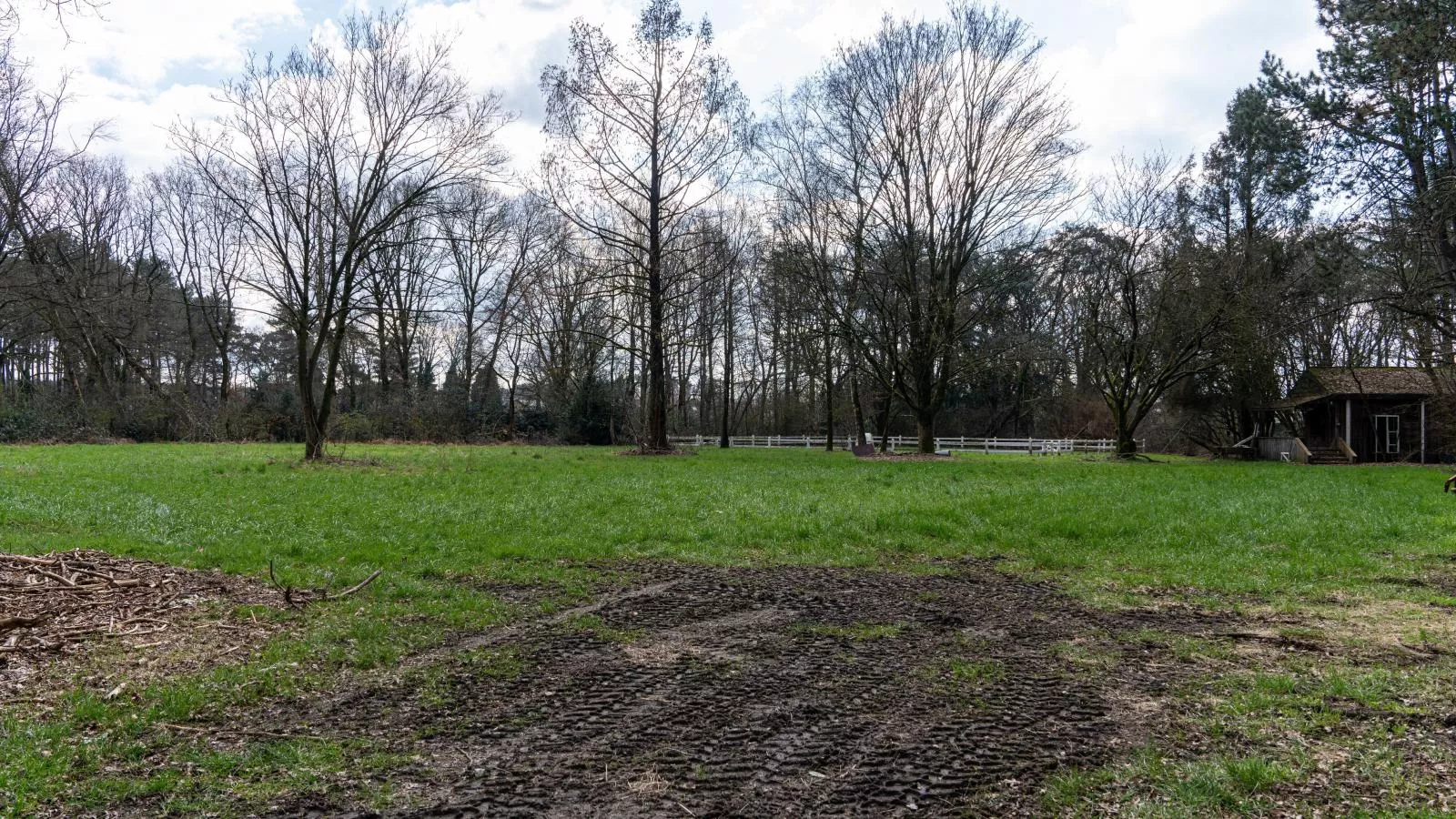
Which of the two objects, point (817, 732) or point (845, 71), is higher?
point (845, 71)

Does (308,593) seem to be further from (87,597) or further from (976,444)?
(976,444)

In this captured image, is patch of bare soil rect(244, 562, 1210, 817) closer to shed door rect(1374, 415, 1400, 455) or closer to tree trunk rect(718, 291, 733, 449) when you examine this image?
tree trunk rect(718, 291, 733, 449)

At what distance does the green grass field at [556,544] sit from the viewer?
3562mm

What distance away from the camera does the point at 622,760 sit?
3.56m

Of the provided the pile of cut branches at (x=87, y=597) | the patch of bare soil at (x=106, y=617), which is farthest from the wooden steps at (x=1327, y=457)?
the pile of cut branches at (x=87, y=597)

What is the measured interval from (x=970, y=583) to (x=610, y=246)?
22.4 metres

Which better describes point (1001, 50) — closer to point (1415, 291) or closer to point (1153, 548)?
point (1415, 291)

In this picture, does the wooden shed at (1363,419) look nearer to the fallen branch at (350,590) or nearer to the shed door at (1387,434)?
the shed door at (1387,434)

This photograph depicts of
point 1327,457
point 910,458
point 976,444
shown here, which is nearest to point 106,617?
point 910,458

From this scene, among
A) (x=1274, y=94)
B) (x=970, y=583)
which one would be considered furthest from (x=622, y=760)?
(x=1274, y=94)

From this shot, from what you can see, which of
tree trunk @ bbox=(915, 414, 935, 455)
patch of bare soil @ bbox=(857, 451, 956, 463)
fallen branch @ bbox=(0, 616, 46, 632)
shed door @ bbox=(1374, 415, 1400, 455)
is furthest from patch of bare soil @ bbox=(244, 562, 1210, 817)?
shed door @ bbox=(1374, 415, 1400, 455)

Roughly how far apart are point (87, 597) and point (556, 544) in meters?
4.19

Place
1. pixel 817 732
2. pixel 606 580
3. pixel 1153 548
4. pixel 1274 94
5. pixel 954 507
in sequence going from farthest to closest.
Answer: pixel 1274 94 < pixel 954 507 < pixel 1153 548 < pixel 606 580 < pixel 817 732

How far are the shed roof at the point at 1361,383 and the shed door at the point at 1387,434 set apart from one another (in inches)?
50.4
